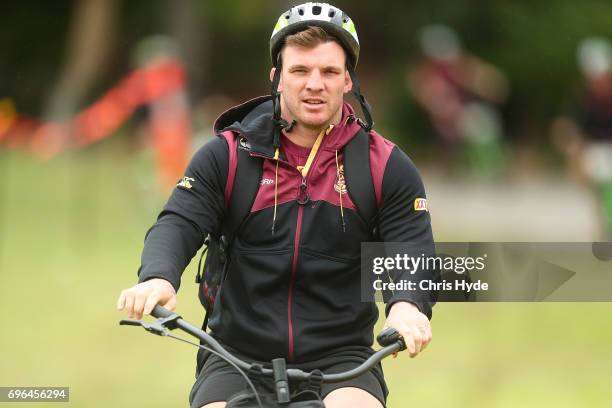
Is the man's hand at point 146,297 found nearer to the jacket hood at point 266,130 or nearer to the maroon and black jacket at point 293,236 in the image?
the maroon and black jacket at point 293,236

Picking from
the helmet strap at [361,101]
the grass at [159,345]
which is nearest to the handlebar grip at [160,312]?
the helmet strap at [361,101]

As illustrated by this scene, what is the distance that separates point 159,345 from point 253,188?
22.6 ft

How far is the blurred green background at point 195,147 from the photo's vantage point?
10.9 m

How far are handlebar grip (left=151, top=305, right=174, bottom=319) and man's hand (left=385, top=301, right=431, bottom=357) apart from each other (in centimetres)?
79

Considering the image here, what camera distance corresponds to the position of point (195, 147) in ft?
80.5

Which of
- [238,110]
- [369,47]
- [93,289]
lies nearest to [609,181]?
[93,289]

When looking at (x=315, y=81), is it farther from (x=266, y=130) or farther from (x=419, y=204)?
(x=419, y=204)

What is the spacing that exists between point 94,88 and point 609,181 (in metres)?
21.9

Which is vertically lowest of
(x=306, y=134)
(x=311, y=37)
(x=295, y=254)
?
(x=295, y=254)

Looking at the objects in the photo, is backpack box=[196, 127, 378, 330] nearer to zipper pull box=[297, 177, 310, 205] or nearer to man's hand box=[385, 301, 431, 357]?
zipper pull box=[297, 177, 310, 205]

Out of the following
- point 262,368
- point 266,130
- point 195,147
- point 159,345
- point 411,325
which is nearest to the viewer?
point 262,368

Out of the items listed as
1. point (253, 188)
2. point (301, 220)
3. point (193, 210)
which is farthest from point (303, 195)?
point (193, 210)

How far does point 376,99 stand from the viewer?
115 feet

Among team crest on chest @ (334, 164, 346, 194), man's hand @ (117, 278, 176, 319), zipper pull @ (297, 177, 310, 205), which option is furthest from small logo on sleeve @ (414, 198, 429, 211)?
man's hand @ (117, 278, 176, 319)
